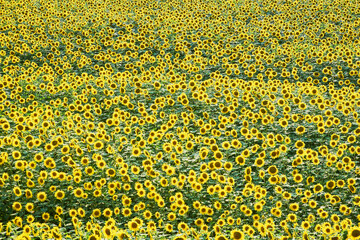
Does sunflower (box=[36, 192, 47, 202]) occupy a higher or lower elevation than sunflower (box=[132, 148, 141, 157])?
lower

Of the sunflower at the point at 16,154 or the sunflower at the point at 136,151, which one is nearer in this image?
the sunflower at the point at 16,154

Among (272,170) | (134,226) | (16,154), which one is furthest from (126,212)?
(272,170)

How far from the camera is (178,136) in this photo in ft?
22.0

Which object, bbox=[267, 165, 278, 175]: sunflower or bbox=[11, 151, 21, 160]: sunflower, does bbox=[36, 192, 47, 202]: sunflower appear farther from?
bbox=[267, 165, 278, 175]: sunflower

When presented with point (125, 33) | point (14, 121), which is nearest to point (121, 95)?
point (14, 121)

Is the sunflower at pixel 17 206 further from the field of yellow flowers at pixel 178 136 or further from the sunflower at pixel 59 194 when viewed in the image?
the sunflower at pixel 59 194

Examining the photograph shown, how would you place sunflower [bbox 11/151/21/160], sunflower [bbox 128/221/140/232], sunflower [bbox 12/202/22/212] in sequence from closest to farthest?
sunflower [bbox 128/221/140/232], sunflower [bbox 12/202/22/212], sunflower [bbox 11/151/21/160]

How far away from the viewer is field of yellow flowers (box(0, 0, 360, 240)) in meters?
5.04

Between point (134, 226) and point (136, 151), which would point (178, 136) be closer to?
point (136, 151)

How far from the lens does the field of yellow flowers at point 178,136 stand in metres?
5.04

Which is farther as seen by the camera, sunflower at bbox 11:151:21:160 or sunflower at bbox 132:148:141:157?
sunflower at bbox 132:148:141:157

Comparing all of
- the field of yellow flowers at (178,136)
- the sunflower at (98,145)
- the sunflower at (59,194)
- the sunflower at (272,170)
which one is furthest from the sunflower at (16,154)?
the sunflower at (272,170)

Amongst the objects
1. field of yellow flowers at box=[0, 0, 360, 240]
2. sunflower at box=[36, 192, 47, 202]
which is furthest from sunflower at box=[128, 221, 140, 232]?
sunflower at box=[36, 192, 47, 202]

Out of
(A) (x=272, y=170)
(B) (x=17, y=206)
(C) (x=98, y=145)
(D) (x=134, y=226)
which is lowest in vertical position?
(B) (x=17, y=206)
